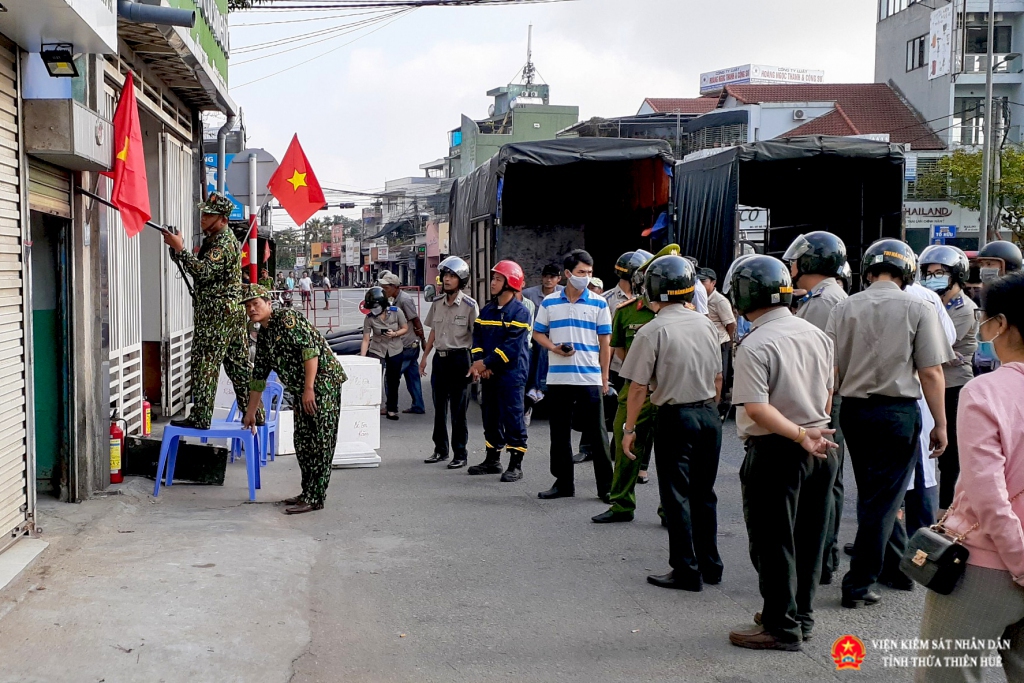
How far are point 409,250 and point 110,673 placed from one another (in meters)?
71.2

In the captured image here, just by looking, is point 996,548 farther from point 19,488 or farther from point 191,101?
point 191,101

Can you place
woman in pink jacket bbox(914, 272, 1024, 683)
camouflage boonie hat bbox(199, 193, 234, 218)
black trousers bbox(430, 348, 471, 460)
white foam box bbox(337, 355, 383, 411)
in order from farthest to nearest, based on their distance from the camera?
white foam box bbox(337, 355, 383, 411), black trousers bbox(430, 348, 471, 460), camouflage boonie hat bbox(199, 193, 234, 218), woman in pink jacket bbox(914, 272, 1024, 683)

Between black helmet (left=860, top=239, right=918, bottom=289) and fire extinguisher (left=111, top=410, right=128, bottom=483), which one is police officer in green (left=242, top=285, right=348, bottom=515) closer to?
fire extinguisher (left=111, top=410, right=128, bottom=483)

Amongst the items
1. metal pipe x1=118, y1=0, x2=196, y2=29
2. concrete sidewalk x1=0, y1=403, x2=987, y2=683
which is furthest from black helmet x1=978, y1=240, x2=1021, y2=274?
metal pipe x1=118, y1=0, x2=196, y2=29

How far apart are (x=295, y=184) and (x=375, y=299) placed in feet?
5.79

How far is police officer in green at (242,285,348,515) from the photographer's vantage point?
→ 7.47 meters

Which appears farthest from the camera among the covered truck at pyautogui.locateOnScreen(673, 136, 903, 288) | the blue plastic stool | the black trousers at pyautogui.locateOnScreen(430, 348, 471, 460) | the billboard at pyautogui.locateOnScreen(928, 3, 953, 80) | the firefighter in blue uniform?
the billboard at pyautogui.locateOnScreen(928, 3, 953, 80)

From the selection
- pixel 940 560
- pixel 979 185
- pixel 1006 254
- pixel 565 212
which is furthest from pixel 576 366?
pixel 979 185

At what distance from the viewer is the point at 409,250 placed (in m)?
74.9

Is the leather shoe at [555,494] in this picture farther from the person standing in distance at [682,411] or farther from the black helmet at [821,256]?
the black helmet at [821,256]

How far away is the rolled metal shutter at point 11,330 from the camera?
5.95 metres

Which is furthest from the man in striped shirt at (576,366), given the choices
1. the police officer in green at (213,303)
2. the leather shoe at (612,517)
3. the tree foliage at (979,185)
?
the tree foliage at (979,185)

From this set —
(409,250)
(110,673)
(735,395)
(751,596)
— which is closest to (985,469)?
(735,395)

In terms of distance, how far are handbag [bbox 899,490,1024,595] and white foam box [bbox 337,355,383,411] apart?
7.55 meters
